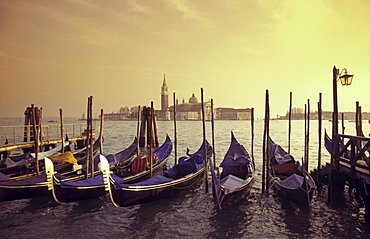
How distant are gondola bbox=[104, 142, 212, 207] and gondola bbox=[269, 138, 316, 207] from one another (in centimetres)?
253

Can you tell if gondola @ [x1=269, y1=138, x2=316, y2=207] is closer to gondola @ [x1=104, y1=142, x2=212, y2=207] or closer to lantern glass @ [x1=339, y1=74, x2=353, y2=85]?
lantern glass @ [x1=339, y1=74, x2=353, y2=85]

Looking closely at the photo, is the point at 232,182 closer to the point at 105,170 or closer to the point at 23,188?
the point at 105,170

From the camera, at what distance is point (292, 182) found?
7258mm

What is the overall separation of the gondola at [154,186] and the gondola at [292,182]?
253cm

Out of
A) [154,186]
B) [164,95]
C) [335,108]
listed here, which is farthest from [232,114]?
[154,186]

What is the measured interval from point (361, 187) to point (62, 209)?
744 cm

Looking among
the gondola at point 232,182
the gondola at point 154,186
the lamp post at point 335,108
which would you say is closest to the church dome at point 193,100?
the gondola at point 154,186

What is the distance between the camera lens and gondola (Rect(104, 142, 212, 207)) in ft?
20.5

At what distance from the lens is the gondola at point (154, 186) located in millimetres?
6250

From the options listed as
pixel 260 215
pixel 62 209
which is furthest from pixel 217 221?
pixel 62 209

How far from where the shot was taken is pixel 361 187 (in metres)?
6.27

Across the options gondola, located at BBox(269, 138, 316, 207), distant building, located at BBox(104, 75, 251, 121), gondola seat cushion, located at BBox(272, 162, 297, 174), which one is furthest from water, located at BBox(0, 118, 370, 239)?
distant building, located at BBox(104, 75, 251, 121)

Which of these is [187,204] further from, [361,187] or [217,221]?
[361,187]

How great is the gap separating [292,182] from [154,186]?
12.2 feet
